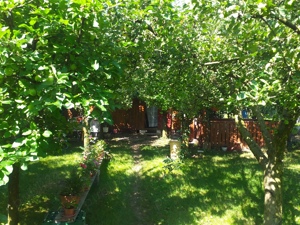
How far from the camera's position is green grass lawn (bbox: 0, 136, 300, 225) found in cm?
664

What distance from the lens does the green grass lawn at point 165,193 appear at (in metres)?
6.64

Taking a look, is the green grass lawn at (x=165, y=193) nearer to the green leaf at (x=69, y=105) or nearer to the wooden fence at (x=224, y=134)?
the wooden fence at (x=224, y=134)

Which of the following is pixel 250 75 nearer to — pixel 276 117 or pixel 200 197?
pixel 276 117

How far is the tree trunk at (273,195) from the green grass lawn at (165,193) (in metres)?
0.87

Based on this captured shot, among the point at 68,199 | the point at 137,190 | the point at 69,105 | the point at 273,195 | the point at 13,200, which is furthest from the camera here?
the point at 137,190

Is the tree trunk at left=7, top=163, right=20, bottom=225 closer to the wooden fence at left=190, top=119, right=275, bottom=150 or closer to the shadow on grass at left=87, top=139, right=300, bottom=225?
the shadow on grass at left=87, top=139, right=300, bottom=225

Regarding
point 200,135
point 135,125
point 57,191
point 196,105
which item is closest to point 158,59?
point 57,191

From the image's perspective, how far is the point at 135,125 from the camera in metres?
20.8

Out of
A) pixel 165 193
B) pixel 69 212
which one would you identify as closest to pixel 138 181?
pixel 165 193

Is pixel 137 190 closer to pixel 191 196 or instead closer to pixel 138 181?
pixel 138 181

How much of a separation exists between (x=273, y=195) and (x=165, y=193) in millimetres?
3020

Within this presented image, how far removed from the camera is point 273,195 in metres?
5.69

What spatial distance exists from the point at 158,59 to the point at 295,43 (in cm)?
247

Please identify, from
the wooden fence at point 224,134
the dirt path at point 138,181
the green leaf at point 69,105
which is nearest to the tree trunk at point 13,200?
the dirt path at point 138,181
